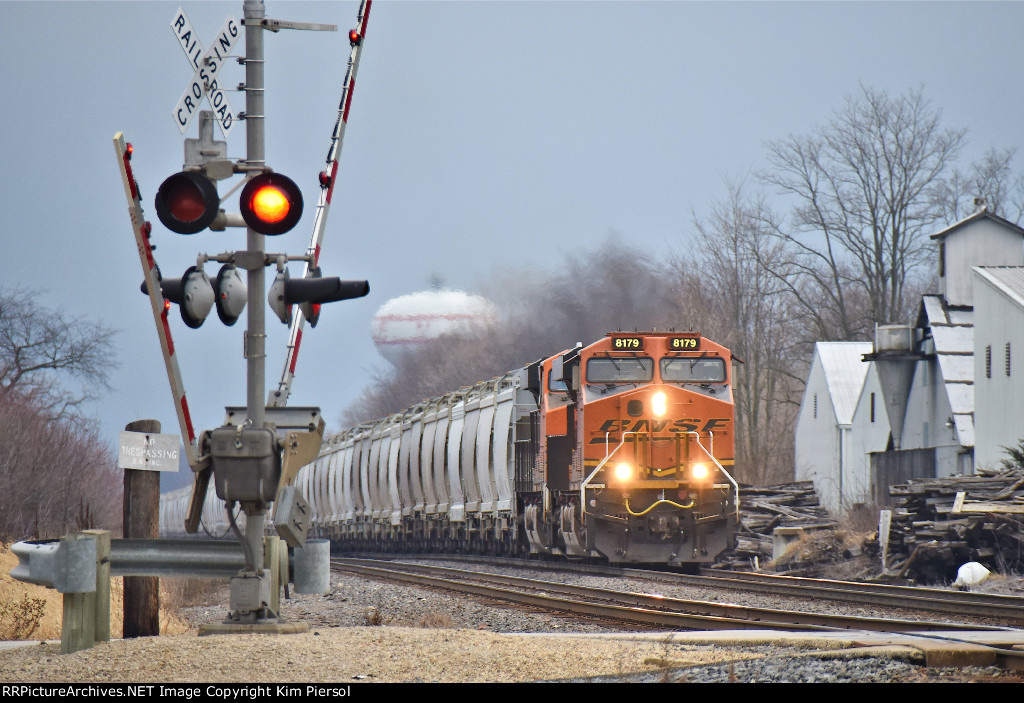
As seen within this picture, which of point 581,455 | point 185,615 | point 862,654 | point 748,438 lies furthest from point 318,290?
point 748,438

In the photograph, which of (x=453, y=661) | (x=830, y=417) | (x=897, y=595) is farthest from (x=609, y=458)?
(x=830, y=417)

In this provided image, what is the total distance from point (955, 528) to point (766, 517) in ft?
31.0

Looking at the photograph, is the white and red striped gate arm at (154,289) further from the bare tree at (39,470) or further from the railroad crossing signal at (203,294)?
the bare tree at (39,470)

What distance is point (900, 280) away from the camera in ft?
176

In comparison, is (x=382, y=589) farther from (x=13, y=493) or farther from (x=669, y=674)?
(x=13, y=493)

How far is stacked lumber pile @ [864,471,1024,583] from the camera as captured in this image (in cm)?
1948

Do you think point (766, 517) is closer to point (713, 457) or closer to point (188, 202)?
point (713, 457)

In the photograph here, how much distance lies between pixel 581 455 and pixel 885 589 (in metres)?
5.65

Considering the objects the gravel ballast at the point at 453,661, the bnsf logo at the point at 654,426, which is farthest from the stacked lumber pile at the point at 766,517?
the gravel ballast at the point at 453,661

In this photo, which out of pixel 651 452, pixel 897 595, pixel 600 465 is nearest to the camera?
pixel 897 595

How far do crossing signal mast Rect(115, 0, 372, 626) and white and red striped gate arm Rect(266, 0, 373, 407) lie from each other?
37cm

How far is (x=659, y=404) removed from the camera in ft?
68.9

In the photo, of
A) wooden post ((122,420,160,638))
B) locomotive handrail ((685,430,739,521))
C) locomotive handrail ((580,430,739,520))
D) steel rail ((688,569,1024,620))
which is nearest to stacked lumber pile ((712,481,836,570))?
locomotive handrail ((685,430,739,521))

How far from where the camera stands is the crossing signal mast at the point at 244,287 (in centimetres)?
806
